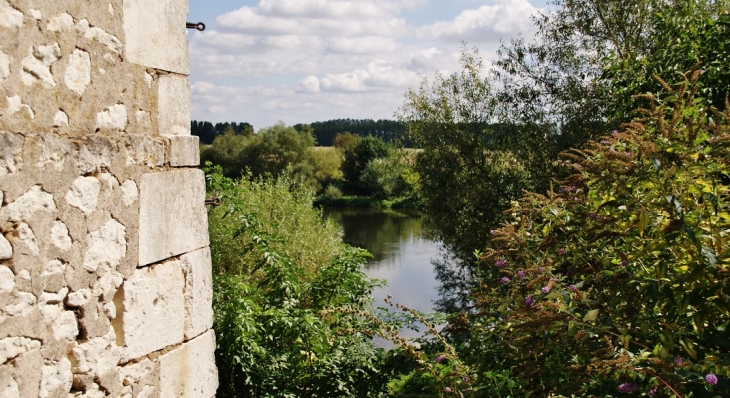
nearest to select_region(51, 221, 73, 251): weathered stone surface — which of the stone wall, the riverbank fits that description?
the stone wall

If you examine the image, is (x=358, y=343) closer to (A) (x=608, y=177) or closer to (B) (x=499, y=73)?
(A) (x=608, y=177)

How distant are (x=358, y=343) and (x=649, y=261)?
3.77 m

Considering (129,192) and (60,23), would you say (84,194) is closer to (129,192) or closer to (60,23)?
(129,192)

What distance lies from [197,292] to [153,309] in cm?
22

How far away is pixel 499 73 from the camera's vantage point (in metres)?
11.8

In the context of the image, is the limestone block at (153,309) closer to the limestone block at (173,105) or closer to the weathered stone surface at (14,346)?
the weathered stone surface at (14,346)

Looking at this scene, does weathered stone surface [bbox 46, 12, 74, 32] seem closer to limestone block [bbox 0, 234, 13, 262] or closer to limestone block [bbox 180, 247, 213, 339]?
limestone block [bbox 0, 234, 13, 262]

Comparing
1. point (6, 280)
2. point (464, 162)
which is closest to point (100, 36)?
point (6, 280)

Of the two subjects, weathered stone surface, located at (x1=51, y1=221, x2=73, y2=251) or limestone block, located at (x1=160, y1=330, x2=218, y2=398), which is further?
limestone block, located at (x1=160, y1=330, x2=218, y2=398)

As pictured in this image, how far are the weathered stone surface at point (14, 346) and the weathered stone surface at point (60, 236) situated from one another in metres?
0.27

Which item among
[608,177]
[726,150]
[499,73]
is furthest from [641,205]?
[499,73]

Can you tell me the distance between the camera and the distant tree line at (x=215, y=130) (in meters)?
37.0

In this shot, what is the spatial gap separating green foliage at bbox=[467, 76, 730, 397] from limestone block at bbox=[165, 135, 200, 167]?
4.31ft

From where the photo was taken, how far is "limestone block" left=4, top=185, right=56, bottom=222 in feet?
5.67
